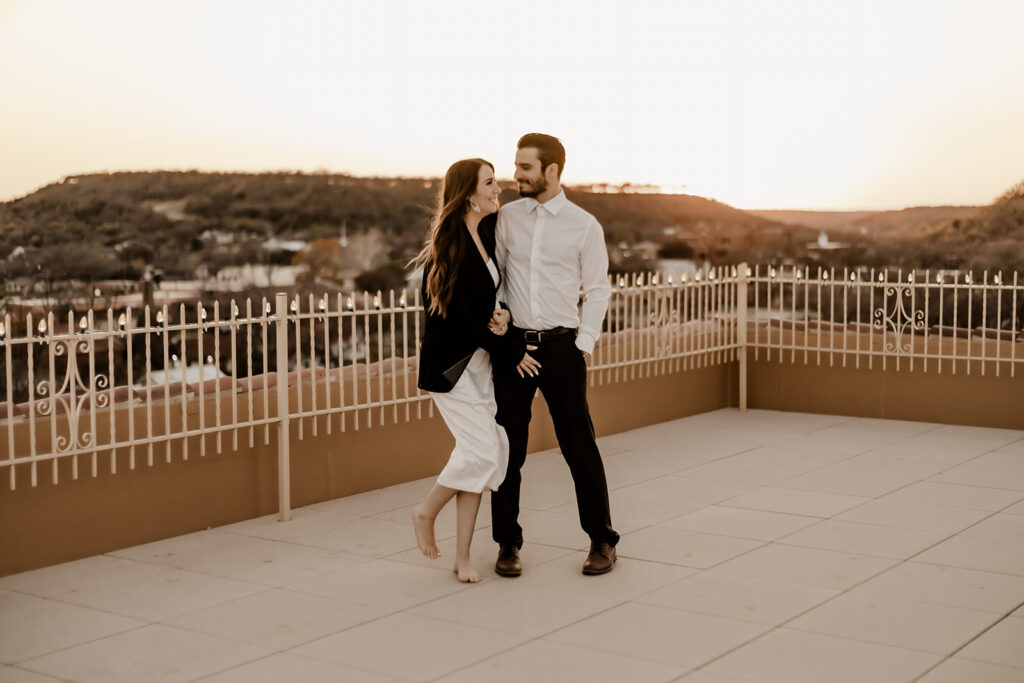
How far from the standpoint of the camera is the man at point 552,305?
17.7ft

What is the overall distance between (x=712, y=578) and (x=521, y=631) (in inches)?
43.5

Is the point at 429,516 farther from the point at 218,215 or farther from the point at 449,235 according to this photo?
the point at 218,215

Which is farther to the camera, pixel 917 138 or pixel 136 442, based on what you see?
pixel 917 138

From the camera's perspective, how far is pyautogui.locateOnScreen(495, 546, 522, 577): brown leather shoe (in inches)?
217

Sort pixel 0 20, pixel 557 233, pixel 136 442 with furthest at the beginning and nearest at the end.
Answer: pixel 0 20 → pixel 136 442 → pixel 557 233

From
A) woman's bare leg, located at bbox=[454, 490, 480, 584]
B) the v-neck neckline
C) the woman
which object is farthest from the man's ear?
woman's bare leg, located at bbox=[454, 490, 480, 584]

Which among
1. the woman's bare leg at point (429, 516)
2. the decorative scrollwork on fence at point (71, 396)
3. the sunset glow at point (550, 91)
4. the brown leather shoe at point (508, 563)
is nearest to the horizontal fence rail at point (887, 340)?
the brown leather shoe at point (508, 563)

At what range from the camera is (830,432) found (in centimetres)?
954

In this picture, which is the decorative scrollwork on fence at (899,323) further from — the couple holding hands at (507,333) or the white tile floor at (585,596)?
the couple holding hands at (507,333)

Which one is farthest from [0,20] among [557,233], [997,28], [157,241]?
[557,233]

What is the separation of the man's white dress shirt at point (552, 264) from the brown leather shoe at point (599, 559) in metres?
0.88

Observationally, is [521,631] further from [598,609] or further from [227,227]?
[227,227]

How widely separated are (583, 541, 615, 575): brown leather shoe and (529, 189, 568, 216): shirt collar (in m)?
Answer: 1.46

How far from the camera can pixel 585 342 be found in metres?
5.40
